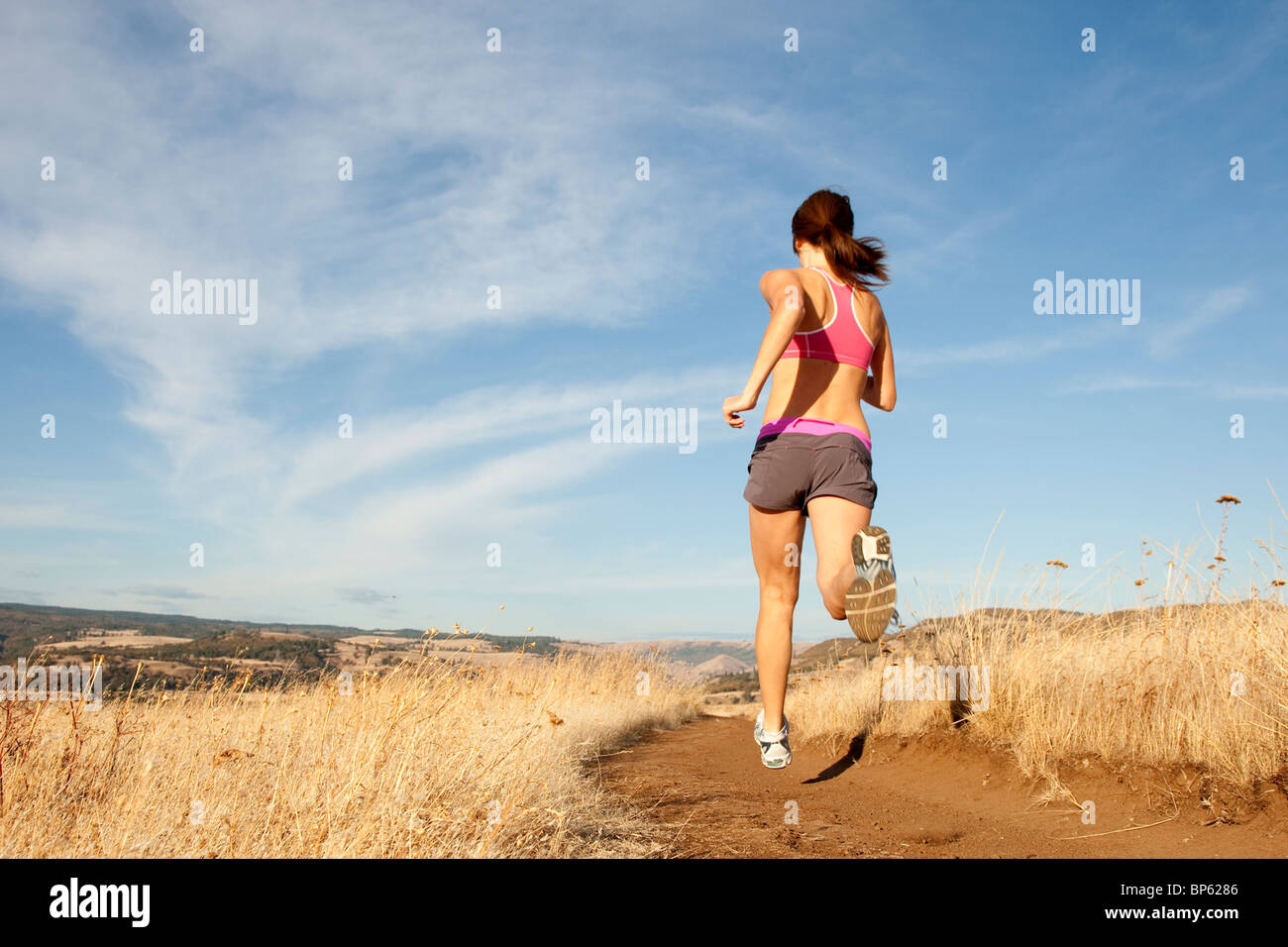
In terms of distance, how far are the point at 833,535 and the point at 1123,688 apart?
240 centimetres

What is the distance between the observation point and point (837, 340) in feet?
11.3

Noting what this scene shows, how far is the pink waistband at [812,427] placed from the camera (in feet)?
11.2

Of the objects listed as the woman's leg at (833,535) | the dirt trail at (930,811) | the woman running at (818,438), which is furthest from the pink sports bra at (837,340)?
the dirt trail at (930,811)

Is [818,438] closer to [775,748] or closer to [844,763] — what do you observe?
[775,748]

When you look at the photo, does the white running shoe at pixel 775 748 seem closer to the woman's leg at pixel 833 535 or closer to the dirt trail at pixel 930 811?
the dirt trail at pixel 930 811

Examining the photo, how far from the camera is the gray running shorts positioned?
11.0 feet

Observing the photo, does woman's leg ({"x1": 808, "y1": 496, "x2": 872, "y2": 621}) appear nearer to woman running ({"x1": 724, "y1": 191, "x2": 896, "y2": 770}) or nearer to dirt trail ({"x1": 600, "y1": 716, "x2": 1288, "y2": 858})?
woman running ({"x1": 724, "y1": 191, "x2": 896, "y2": 770})

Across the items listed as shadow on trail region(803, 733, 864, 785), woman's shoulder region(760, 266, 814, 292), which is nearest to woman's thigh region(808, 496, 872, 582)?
woman's shoulder region(760, 266, 814, 292)

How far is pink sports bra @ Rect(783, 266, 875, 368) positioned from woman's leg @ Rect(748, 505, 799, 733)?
71cm

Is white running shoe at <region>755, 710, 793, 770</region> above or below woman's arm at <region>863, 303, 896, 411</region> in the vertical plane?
below

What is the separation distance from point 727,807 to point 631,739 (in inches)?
168

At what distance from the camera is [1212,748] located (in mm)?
3553
